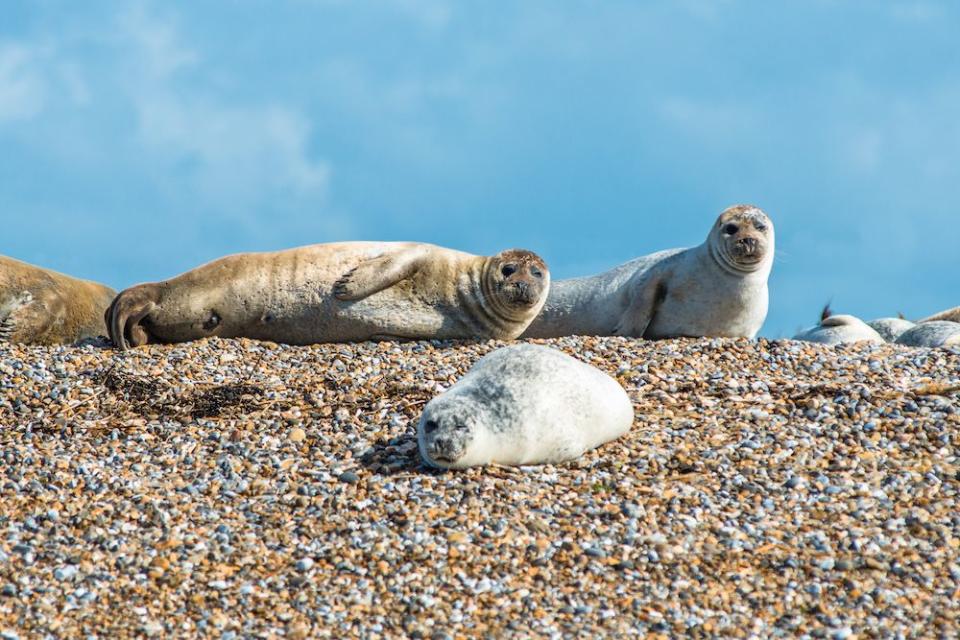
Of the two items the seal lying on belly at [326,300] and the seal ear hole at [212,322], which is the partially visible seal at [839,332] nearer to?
the seal lying on belly at [326,300]

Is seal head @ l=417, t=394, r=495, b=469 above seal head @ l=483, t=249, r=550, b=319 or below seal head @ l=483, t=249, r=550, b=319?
below

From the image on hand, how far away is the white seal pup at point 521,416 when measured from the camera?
7.75 meters

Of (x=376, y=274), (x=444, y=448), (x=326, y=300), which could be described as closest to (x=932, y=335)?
(x=376, y=274)

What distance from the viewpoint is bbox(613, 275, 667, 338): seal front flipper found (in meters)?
→ 12.2

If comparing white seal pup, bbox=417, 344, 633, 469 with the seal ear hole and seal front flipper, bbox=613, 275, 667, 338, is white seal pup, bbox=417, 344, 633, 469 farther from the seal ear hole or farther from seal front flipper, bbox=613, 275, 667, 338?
seal front flipper, bbox=613, 275, 667, 338

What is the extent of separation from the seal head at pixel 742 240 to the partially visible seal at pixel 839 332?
2.22 metres

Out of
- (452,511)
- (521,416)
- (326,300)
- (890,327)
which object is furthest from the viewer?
(890,327)

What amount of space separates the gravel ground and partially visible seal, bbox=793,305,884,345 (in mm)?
4290

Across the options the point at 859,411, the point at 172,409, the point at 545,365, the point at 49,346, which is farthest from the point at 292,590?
the point at 49,346

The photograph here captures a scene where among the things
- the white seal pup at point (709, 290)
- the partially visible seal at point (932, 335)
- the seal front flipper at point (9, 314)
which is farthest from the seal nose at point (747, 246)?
the seal front flipper at point (9, 314)

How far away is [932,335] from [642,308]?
4.40 m

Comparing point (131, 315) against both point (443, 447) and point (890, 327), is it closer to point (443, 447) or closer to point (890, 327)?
point (443, 447)

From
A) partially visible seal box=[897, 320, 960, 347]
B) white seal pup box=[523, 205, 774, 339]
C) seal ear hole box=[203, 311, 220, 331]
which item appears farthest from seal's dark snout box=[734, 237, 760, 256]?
seal ear hole box=[203, 311, 220, 331]

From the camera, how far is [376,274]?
11359 millimetres
